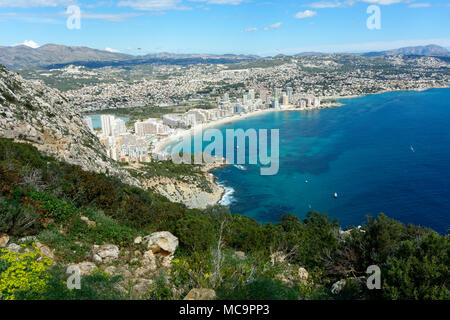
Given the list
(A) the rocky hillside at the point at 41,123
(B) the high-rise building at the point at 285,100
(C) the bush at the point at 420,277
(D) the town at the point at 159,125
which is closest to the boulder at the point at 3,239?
(C) the bush at the point at 420,277

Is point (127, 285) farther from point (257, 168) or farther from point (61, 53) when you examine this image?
point (61, 53)

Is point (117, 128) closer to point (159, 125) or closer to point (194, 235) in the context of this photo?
point (159, 125)

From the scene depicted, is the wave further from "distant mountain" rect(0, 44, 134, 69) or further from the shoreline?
"distant mountain" rect(0, 44, 134, 69)

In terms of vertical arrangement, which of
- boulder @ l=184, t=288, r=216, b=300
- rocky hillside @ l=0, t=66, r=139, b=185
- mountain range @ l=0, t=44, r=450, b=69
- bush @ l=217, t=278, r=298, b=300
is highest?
mountain range @ l=0, t=44, r=450, b=69

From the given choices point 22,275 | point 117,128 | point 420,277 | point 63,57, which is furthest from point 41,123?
point 63,57

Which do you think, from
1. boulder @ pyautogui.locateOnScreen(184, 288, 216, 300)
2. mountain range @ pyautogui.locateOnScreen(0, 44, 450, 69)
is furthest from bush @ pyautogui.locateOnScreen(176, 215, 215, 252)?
mountain range @ pyautogui.locateOnScreen(0, 44, 450, 69)

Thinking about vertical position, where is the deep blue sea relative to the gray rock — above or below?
below

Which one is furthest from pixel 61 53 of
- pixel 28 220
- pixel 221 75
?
pixel 28 220
